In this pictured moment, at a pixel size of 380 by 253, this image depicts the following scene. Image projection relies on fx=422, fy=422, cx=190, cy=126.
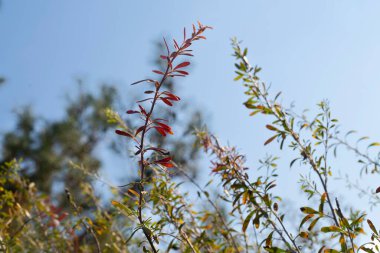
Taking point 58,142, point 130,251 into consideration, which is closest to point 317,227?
point 130,251

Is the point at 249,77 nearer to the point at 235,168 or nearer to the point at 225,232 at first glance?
the point at 235,168

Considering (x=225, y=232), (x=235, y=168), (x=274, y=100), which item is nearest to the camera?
(x=235, y=168)

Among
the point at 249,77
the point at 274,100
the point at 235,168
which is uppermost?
the point at 249,77

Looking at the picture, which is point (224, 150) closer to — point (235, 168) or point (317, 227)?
point (235, 168)

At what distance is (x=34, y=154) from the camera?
14.3m

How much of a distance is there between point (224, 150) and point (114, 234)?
3.96ft

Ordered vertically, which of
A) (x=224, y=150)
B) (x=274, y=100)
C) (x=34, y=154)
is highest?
(x=34, y=154)

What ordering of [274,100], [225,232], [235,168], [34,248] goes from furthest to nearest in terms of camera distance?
[34,248] < [225,232] < [274,100] < [235,168]

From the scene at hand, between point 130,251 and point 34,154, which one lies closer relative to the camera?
point 130,251

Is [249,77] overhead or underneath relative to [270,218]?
overhead

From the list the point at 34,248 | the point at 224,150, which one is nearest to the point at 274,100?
the point at 224,150

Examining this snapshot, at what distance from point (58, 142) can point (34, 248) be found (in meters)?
12.3

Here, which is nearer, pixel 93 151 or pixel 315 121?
pixel 315 121

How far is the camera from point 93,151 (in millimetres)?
14930
